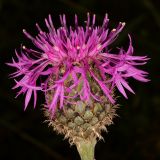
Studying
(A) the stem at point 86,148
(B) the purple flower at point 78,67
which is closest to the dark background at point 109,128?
(A) the stem at point 86,148

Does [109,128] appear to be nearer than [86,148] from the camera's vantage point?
No

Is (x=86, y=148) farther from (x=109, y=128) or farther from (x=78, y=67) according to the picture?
(x=109, y=128)

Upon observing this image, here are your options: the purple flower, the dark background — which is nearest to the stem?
the purple flower

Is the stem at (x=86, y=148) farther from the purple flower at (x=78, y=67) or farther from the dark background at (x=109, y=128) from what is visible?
the dark background at (x=109, y=128)

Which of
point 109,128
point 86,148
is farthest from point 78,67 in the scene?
point 109,128

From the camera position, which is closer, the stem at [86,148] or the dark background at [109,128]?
the stem at [86,148]

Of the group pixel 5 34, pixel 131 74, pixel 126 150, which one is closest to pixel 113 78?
pixel 131 74

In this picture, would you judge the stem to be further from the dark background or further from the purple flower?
the dark background

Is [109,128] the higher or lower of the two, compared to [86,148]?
higher

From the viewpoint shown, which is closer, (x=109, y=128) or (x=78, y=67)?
(x=78, y=67)

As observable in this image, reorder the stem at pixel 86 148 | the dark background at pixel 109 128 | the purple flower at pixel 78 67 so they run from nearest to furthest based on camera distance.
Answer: the purple flower at pixel 78 67 → the stem at pixel 86 148 → the dark background at pixel 109 128

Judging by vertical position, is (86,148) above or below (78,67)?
below
